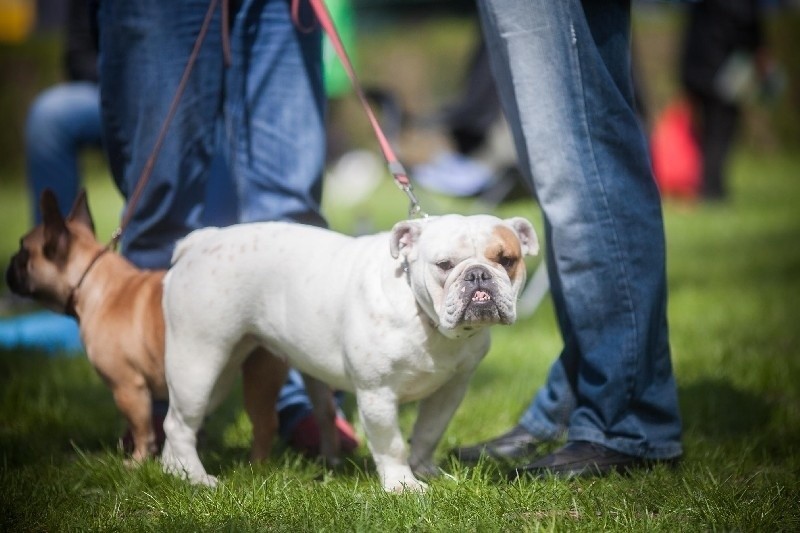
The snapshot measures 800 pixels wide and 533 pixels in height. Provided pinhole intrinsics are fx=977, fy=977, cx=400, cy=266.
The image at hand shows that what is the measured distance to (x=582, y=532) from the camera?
2.25m

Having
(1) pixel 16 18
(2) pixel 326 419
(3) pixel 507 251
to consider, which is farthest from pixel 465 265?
(1) pixel 16 18

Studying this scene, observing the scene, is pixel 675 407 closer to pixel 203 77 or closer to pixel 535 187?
pixel 535 187

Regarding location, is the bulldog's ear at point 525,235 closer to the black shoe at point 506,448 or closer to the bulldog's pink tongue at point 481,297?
the bulldog's pink tongue at point 481,297

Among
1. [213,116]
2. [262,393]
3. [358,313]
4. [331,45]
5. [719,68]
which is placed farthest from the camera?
[719,68]

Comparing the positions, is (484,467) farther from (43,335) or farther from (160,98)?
(43,335)

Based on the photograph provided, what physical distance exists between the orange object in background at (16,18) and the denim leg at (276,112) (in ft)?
46.3

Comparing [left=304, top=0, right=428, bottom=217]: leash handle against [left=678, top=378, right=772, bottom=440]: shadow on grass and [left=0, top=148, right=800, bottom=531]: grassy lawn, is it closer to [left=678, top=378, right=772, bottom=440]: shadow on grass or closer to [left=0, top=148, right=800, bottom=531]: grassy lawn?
[left=0, top=148, right=800, bottom=531]: grassy lawn

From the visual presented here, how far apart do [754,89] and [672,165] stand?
1139 millimetres

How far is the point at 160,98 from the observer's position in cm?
315

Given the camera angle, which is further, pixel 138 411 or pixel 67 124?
pixel 67 124

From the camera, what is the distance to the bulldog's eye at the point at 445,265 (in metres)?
2.48

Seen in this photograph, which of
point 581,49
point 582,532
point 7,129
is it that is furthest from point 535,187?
point 7,129

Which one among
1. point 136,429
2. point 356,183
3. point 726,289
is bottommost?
point 356,183

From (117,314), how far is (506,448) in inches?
50.9
